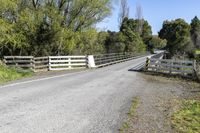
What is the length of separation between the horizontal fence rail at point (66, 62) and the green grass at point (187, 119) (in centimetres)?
1583

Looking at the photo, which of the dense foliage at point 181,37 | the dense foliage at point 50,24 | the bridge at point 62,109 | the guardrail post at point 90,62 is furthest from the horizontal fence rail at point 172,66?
the dense foliage at point 181,37

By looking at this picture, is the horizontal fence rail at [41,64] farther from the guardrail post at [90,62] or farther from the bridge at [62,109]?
the bridge at [62,109]

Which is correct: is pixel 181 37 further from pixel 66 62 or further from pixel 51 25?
pixel 66 62

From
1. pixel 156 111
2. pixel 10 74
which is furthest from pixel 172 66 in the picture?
pixel 156 111

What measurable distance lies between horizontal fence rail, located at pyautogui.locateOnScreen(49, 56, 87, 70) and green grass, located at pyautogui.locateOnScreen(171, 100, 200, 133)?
15827 millimetres

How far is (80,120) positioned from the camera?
27.0 ft

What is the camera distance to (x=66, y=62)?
2783cm

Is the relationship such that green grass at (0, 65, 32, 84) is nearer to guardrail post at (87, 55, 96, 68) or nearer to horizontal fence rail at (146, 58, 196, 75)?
guardrail post at (87, 55, 96, 68)

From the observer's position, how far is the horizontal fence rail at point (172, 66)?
22.5m

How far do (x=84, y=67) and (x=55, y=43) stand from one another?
11.3 feet

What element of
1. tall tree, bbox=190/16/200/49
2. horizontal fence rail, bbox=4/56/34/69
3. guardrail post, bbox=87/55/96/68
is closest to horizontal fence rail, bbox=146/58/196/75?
guardrail post, bbox=87/55/96/68

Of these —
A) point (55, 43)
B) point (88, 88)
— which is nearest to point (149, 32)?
point (55, 43)

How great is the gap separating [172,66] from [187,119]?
14.8 m

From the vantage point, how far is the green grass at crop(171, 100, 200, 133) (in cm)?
817
